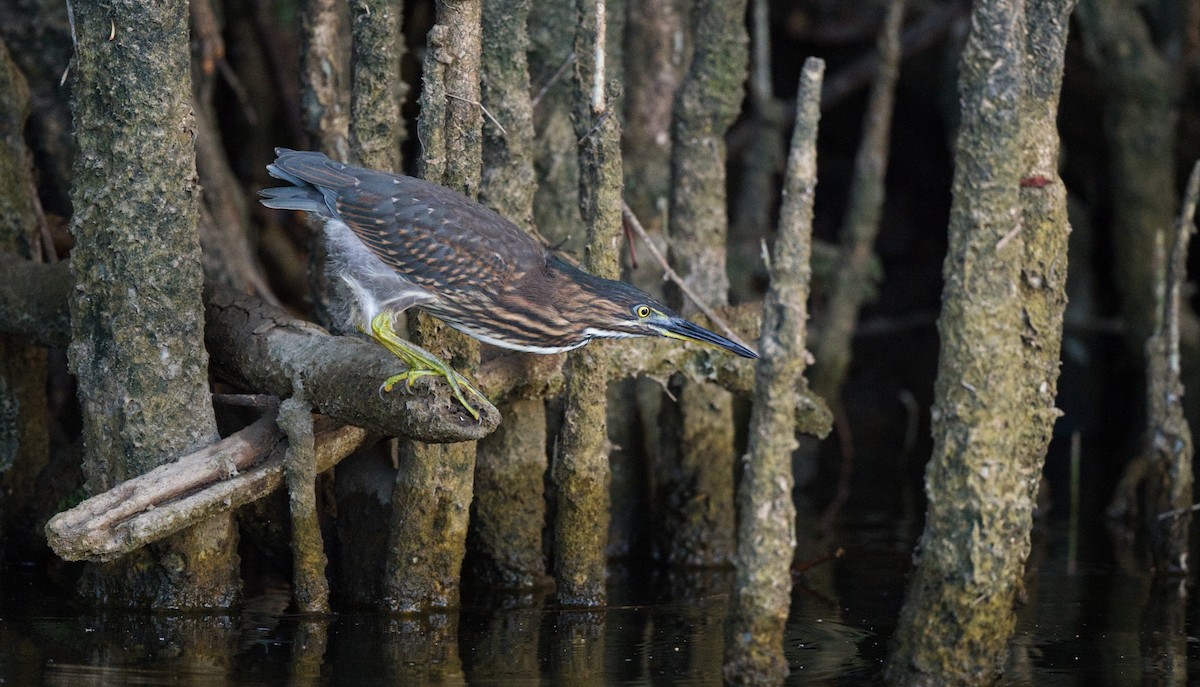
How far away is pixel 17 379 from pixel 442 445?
253 centimetres

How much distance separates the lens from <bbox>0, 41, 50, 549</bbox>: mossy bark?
729 centimetres

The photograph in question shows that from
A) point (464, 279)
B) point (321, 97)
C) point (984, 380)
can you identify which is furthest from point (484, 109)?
point (984, 380)

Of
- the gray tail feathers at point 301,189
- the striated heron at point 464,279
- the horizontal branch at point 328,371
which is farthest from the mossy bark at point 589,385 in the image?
the gray tail feathers at point 301,189

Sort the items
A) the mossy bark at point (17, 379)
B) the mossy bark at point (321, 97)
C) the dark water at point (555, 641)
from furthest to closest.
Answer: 1. the mossy bark at point (321, 97)
2. the mossy bark at point (17, 379)
3. the dark water at point (555, 641)

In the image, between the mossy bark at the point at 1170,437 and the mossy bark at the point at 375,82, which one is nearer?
the mossy bark at the point at 375,82

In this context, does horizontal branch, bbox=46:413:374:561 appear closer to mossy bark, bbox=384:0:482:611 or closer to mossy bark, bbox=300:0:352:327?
mossy bark, bbox=384:0:482:611

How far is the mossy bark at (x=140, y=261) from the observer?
5941 millimetres

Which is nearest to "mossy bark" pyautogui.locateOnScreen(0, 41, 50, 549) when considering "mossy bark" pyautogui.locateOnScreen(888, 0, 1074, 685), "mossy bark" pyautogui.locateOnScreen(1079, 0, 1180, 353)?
"mossy bark" pyautogui.locateOnScreen(888, 0, 1074, 685)

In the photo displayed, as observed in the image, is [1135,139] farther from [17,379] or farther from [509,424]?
[17,379]

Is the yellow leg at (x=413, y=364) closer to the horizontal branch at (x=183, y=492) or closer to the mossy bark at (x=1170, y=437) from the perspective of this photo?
the horizontal branch at (x=183, y=492)

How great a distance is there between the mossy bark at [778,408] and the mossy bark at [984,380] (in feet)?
1.88

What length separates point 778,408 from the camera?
475 centimetres

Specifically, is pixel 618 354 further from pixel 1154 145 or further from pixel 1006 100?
pixel 1154 145

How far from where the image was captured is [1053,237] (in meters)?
5.22
